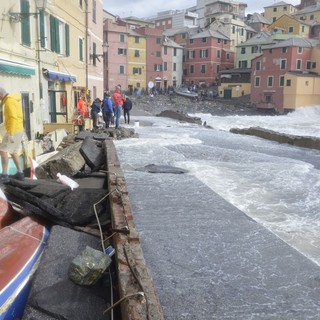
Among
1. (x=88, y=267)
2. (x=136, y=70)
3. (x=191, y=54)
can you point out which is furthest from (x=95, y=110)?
(x=191, y=54)

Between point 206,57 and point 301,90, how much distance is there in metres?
18.7

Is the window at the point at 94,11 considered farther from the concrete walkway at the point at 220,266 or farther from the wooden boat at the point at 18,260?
the wooden boat at the point at 18,260

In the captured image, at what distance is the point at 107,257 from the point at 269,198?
4.56 metres

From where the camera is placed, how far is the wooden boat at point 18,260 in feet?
11.4

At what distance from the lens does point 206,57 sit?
202 feet

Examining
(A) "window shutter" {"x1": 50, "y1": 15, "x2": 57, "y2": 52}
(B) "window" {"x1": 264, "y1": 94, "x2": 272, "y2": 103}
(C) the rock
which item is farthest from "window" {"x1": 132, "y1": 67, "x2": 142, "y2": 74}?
(C) the rock

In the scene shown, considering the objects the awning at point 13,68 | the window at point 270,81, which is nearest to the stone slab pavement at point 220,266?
the awning at point 13,68

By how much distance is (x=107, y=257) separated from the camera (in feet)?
13.5

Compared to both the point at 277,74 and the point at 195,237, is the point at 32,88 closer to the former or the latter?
the point at 195,237

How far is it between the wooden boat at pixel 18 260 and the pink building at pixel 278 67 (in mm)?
47696

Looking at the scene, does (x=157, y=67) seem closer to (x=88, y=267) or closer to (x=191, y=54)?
(x=191, y=54)

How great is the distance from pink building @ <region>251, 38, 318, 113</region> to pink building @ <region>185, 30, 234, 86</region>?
10.3 m

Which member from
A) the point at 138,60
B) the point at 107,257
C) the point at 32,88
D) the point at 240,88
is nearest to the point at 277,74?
the point at 240,88

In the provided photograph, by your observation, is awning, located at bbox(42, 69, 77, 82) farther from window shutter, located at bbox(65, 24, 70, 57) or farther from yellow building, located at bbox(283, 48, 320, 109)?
yellow building, located at bbox(283, 48, 320, 109)
